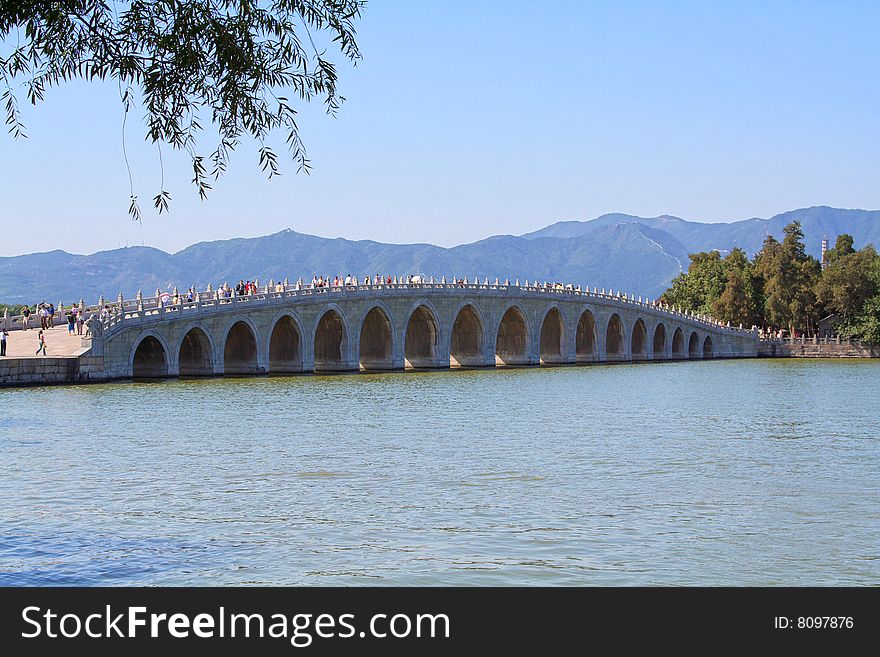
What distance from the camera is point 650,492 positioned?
20.3 m

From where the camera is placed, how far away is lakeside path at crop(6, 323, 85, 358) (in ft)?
144

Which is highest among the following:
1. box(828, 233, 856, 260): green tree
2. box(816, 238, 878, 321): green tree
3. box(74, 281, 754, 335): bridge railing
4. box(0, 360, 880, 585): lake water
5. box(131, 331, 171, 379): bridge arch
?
box(828, 233, 856, 260): green tree

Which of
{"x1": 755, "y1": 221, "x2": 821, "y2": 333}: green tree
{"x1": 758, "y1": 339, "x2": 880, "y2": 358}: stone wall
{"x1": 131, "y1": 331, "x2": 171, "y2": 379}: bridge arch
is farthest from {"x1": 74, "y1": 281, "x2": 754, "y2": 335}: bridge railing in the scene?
{"x1": 758, "y1": 339, "x2": 880, "y2": 358}: stone wall

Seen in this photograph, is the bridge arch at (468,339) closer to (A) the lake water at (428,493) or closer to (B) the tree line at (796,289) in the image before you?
(A) the lake water at (428,493)

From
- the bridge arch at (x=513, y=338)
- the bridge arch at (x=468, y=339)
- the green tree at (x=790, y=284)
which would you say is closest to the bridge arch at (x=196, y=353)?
the bridge arch at (x=468, y=339)

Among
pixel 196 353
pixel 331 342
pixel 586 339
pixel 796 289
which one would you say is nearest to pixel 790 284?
pixel 796 289

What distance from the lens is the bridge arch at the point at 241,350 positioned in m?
54.7

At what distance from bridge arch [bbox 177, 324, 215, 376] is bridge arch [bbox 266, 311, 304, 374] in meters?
5.11

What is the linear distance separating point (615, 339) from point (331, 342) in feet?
102

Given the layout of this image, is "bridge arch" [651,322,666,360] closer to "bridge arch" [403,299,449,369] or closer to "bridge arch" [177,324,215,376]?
"bridge arch" [403,299,449,369]

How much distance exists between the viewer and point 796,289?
3826 inches

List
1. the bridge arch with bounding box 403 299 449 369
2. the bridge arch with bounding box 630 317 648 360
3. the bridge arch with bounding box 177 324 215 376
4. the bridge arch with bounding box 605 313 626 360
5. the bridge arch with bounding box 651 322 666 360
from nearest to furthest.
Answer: the bridge arch with bounding box 177 324 215 376 < the bridge arch with bounding box 403 299 449 369 < the bridge arch with bounding box 605 313 626 360 < the bridge arch with bounding box 630 317 648 360 < the bridge arch with bounding box 651 322 666 360
